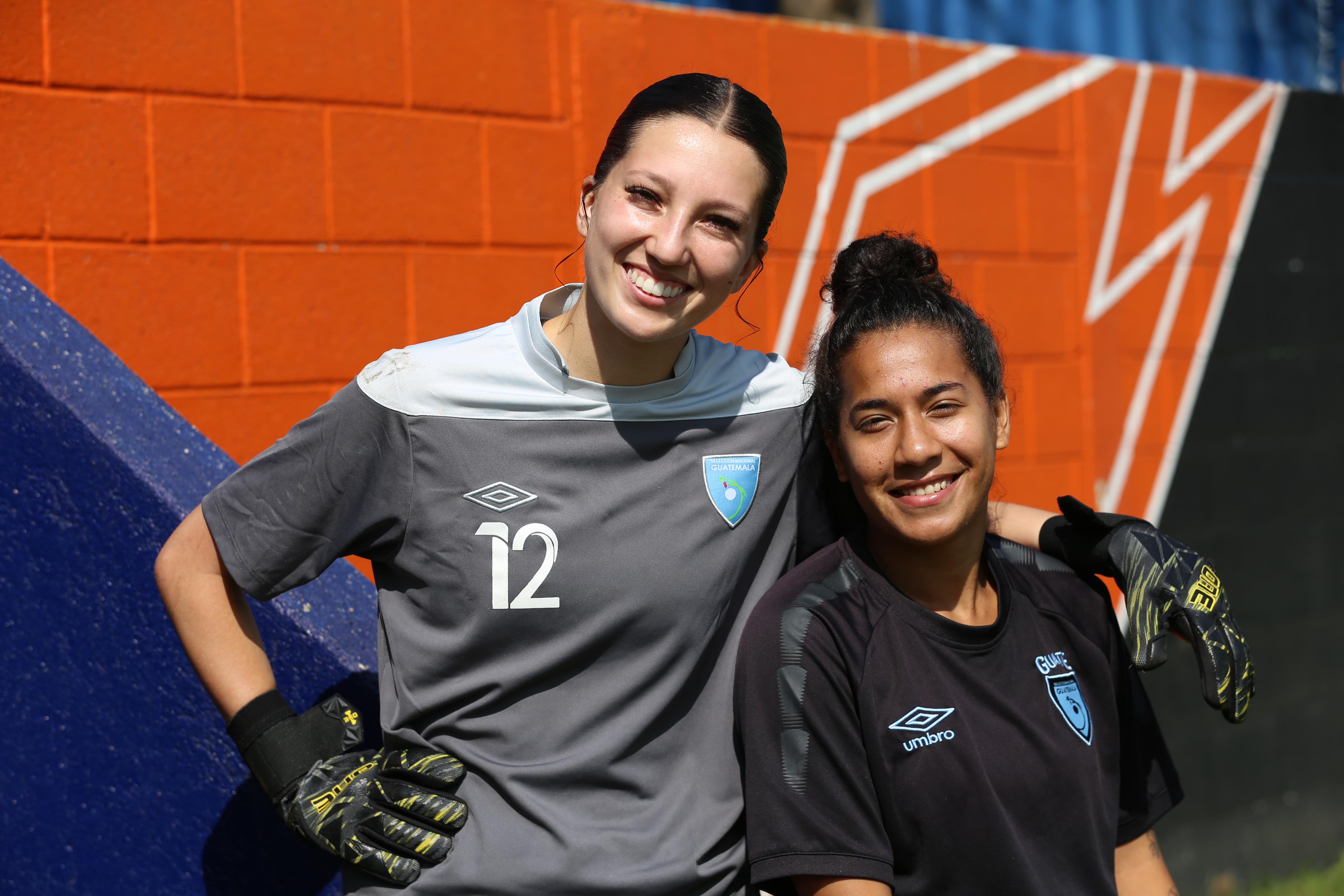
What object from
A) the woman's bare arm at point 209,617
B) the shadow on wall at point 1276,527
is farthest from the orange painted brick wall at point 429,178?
the woman's bare arm at point 209,617

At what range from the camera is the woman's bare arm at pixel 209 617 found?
155 centimetres

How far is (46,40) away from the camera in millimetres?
2402

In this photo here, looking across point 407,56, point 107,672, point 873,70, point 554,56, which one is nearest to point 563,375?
point 107,672

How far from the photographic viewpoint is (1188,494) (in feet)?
13.5

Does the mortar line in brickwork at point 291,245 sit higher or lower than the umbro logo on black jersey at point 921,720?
higher

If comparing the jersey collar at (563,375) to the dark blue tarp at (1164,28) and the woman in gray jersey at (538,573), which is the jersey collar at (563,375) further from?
the dark blue tarp at (1164,28)

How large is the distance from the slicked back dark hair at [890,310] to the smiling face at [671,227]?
0.23 meters

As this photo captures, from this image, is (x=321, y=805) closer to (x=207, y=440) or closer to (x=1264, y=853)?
(x=207, y=440)

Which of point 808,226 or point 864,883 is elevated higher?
point 808,226

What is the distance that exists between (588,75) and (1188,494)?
8.25 ft

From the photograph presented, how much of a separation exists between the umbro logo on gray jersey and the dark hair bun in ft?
1.97

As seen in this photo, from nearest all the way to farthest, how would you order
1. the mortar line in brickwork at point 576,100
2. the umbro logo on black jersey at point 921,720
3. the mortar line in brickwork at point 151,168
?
the umbro logo on black jersey at point 921,720 < the mortar line in brickwork at point 151,168 < the mortar line in brickwork at point 576,100

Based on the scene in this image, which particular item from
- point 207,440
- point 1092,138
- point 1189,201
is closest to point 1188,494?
point 1189,201

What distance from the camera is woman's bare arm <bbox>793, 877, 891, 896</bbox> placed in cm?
151
